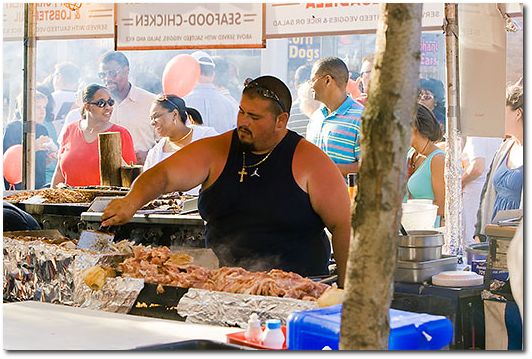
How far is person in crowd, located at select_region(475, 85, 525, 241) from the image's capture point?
16.3 ft

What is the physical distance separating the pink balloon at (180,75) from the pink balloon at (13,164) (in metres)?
1.28

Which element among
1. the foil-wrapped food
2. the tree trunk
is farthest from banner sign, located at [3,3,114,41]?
the tree trunk

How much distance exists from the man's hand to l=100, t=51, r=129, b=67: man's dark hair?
2515 millimetres

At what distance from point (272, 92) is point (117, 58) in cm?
271

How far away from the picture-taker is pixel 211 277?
3404 mm

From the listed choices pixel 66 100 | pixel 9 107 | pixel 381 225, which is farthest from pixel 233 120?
pixel 381 225

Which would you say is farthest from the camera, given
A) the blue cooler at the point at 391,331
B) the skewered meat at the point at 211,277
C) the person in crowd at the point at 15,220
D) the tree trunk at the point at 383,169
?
the person in crowd at the point at 15,220

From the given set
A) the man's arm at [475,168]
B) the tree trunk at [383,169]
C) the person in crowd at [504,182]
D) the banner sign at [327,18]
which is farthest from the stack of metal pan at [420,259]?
the man's arm at [475,168]

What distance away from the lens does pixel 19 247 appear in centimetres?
390

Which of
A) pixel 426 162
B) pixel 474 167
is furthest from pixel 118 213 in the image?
pixel 474 167

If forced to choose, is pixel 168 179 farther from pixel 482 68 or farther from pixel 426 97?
pixel 426 97

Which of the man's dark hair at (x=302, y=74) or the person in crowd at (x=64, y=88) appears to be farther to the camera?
the person in crowd at (x=64, y=88)

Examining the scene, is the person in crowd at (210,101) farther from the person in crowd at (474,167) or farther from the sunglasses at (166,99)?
the person in crowd at (474,167)

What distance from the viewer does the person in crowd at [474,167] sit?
18.0 ft
